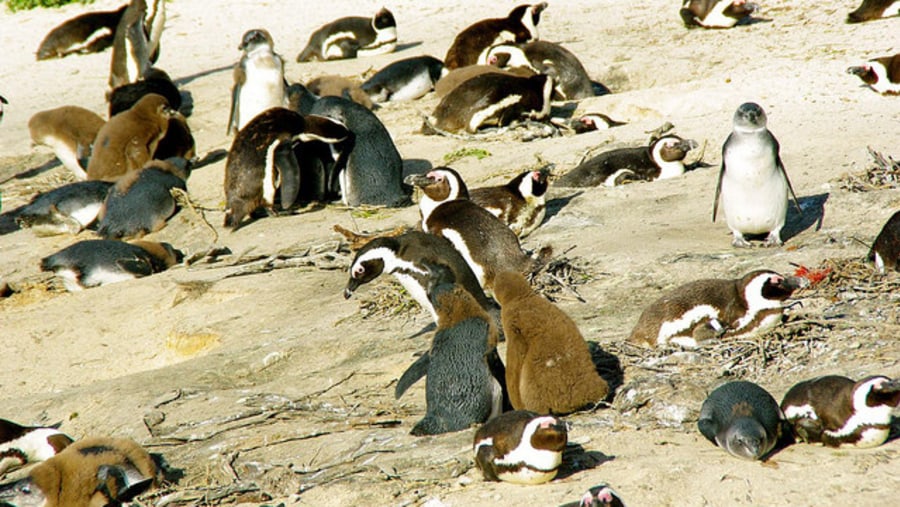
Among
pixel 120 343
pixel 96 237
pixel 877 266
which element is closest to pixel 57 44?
pixel 96 237

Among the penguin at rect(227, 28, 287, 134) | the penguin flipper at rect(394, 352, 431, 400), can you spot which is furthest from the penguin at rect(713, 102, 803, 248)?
the penguin at rect(227, 28, 287, 134)

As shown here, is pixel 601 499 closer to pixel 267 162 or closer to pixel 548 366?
pixel 548 366

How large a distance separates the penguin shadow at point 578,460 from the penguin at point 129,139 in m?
6.68

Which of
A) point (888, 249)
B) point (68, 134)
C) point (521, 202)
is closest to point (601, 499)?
point (888, 249)

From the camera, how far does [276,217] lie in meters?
8.46

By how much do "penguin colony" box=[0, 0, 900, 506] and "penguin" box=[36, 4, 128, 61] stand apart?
3 centimetres

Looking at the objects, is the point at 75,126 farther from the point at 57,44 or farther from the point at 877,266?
the point at 877,266

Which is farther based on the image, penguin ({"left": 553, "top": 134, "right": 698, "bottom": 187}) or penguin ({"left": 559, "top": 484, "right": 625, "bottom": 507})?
penguin ({"left": 553, "top": 134, "right": 698, "bottom": 187})

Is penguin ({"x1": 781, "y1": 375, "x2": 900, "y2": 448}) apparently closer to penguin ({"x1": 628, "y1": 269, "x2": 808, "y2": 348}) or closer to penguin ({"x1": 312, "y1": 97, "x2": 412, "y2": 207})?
penguin ({"x1": 628, "y1": 269, "x2": 808, "y2": 348})

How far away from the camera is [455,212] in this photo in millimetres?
6262

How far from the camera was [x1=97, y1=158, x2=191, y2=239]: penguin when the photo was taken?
866 centimetres

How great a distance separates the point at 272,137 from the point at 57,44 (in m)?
7.07

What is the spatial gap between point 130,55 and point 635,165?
22.7 ft

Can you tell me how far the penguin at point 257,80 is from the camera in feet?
34.2
